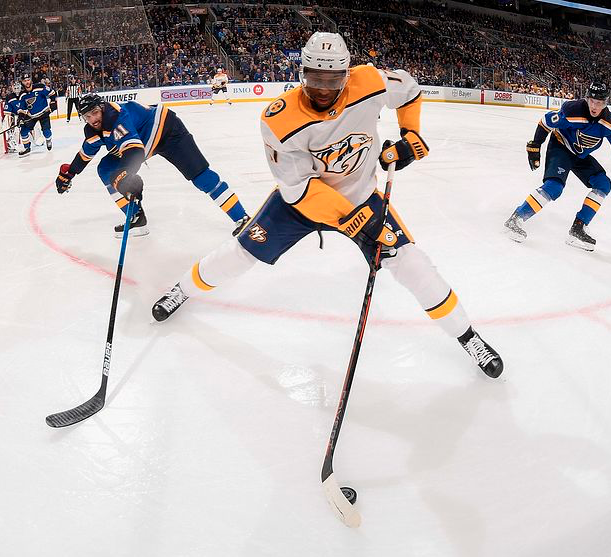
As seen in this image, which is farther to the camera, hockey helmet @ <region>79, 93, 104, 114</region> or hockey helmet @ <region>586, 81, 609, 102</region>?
hockey helmet @ <region>586, 81, 609, 102</region>

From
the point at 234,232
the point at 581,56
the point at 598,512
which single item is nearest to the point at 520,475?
the point at 598,512

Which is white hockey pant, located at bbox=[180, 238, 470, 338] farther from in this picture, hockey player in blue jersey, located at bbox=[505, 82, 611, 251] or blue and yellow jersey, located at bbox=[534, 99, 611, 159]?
blue and yellow jersey, located at bbox=[534, 99, 611, 159]

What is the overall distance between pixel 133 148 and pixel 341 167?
1648 mm

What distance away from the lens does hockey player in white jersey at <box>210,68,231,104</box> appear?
1412 cm

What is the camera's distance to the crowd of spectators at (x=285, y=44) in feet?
42.3

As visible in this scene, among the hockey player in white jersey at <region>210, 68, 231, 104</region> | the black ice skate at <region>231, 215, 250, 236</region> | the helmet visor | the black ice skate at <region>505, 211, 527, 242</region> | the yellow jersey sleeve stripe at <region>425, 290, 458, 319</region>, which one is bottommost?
the hockey player in white jersey at <region>210, 68, 231, 104</region>

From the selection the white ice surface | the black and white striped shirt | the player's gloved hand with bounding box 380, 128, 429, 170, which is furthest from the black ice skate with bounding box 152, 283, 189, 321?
the black and white striped shirt

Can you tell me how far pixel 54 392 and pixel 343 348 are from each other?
4.08 ft

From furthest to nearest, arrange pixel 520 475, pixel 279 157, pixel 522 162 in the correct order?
pixel 522 162
pixel 279 157
pixel 520 475

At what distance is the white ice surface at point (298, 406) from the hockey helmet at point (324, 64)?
1.17m

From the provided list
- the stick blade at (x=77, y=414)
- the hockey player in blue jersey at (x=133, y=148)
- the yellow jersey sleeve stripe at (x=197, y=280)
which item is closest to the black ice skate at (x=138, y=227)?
the hockey player in blue jersey at (x=133, y=148)

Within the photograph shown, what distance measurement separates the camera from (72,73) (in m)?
13.5

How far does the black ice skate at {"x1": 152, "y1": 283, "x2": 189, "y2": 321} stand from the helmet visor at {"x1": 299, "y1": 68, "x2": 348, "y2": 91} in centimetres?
129

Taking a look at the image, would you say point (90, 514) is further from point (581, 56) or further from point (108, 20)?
point (581, 56)
